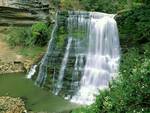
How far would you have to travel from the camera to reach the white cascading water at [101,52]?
18.2 m

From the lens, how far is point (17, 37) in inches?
891

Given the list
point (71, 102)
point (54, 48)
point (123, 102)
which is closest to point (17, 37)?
point (54, 48)

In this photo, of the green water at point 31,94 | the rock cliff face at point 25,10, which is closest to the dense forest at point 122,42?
the rock cliff face at point 25,10

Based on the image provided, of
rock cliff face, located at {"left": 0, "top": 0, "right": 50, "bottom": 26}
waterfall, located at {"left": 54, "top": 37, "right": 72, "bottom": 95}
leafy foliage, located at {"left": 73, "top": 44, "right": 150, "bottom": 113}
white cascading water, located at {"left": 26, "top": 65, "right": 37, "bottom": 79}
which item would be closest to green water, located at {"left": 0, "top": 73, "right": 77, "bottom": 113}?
white cascading water, located at {"left": 26, "top": 65, "right": 37, "bottom": 79}

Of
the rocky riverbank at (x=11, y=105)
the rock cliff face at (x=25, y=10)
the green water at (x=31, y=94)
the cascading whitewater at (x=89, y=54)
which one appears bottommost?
the green water at (x=31, y=94)

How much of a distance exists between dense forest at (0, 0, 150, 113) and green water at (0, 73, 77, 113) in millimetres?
1057

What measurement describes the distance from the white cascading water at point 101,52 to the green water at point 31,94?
1.83 meters

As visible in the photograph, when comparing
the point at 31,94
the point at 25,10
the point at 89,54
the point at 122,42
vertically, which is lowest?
the point at 31,94

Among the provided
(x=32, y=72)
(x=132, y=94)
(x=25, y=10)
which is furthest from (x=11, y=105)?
(x=132, y=94)

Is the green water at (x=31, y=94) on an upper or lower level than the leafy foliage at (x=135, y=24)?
lower

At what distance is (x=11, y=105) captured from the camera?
15.0m

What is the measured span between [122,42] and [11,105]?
7.09 m

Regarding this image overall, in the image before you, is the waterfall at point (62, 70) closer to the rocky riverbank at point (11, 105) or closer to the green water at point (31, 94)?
the green water at point (31, 94)

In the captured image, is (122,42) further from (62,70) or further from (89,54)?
(62,70)
